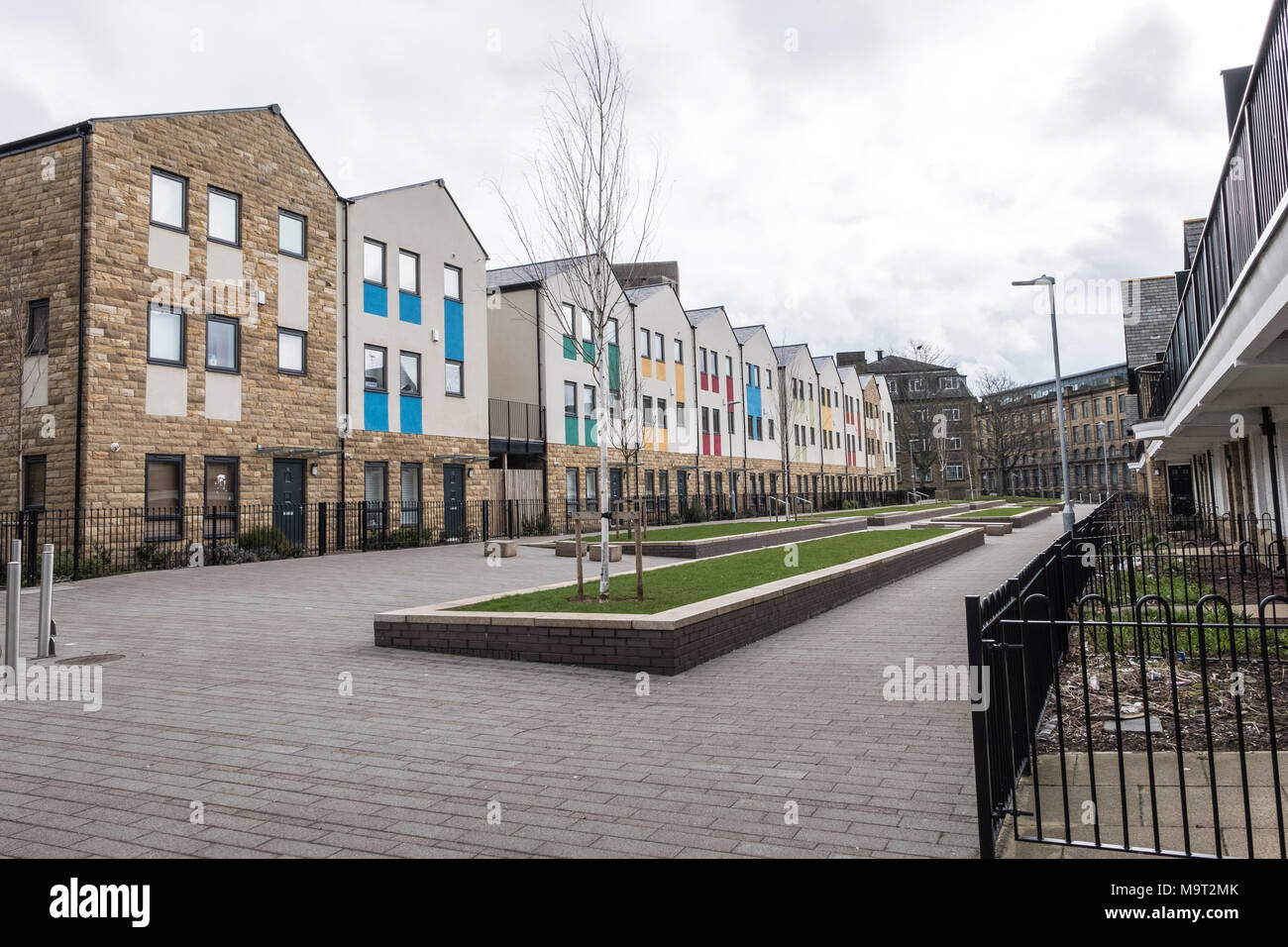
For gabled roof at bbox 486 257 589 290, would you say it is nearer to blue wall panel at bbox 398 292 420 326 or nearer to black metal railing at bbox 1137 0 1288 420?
blue wall panel at bbox 398 292 420 326

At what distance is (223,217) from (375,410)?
254 inches

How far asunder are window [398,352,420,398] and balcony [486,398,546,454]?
3554 millimetres

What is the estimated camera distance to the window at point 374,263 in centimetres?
2583

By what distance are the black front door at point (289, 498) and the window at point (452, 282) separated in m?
8.60

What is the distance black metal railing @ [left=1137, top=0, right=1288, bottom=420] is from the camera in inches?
236

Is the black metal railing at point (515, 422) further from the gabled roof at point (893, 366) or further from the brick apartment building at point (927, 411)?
the gabled roof at point (893, 366)

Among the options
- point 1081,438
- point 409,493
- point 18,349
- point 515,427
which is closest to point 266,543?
point 409,493

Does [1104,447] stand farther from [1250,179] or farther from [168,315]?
[1250,179]

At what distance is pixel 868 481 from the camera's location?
73.7m

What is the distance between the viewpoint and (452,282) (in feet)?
96.3

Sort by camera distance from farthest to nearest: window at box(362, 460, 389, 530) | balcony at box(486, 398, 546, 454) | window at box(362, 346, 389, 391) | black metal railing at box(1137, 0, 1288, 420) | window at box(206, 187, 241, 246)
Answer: balcony at box(486, 398, 546, 454)
window at box(362, 346, 389, 391)
window at box(362, 460, 389, 530)
window at box(206, 187, 241, 246)
black metal railing at box(1137, 0, 1288, 420)

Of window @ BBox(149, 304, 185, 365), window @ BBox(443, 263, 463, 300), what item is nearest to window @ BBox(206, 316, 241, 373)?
window @ BBox(149, 304, 185, 365)
